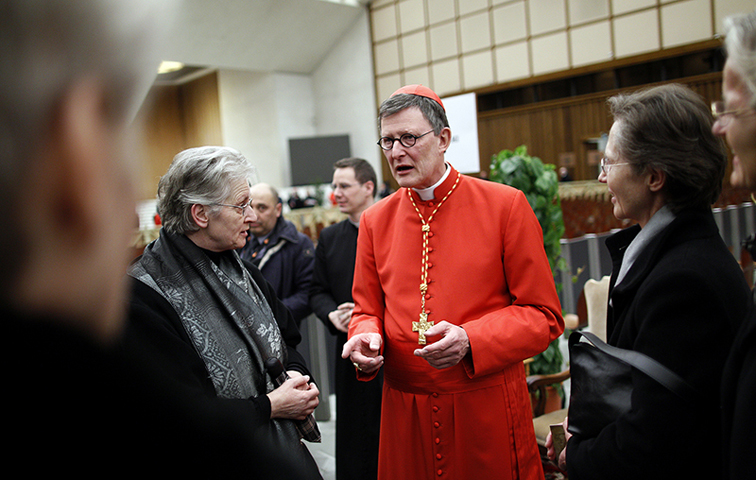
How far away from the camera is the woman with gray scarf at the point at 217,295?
1.52 m

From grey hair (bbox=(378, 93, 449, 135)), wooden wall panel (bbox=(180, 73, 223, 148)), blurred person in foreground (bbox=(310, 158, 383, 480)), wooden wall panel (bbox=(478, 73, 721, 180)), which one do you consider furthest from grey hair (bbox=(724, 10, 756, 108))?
wooden wall panel (bbox=(180, 73, 223, 148))

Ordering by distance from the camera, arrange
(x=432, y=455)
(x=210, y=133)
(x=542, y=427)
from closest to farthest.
A: (x=432, y=455), (x=542, y=427), (x=210, y=133)

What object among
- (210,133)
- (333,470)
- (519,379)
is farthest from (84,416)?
(210,133)

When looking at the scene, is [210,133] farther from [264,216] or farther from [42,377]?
[42,377]

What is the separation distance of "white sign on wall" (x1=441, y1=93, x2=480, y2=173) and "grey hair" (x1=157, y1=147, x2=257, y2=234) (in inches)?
133

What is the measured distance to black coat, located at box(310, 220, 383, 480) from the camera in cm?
268

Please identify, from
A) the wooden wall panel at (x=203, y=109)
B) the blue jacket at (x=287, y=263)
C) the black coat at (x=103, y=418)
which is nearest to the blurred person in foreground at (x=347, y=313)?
the blue jacket at (x=287, y=263)

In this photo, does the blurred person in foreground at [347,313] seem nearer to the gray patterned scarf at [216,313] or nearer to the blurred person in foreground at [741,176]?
the gray patterned scarf at [216,313]

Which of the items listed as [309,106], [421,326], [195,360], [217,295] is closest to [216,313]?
[217,295]

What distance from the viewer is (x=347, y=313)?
266 centimetres

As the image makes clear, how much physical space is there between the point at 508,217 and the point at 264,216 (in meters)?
1.85

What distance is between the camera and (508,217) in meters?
1.88

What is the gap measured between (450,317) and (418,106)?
77cm

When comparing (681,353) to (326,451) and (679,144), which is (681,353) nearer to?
(679,144)
